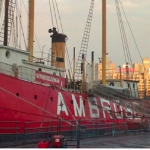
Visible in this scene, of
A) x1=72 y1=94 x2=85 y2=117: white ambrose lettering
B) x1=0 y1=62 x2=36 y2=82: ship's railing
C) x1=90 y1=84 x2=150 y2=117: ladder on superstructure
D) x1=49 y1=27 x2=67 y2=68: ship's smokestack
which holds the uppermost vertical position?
x1=49 y1=27 x2=67 y2=68: ship's smokestack

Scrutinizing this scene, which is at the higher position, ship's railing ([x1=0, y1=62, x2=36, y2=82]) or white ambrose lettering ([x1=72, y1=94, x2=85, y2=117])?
ship's railing ([x1=0, y1=62, x2=36, y2=82])

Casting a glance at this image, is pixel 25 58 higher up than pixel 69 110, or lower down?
higher up

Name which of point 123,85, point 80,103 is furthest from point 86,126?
point 123,85

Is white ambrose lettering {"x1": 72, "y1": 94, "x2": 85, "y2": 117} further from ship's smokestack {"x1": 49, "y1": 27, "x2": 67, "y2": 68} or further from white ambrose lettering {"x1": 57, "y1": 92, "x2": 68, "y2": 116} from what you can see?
ship's smokestack {"x1": 49, "y1": 27, "x2": 67, "y2": 68}

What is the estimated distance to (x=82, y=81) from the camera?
22.2 m

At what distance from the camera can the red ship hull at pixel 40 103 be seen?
15.3m

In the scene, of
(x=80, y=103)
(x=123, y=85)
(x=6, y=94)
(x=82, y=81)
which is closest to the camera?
(x=6, y=94)

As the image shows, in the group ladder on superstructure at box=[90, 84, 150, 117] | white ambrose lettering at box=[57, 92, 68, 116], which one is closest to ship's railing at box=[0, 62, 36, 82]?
white ambrose lettering at box=[57, 92, 68, 116]

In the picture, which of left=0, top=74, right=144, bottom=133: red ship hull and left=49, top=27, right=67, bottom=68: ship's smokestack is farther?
left=49, top=27, right=67, bottom=68: ship's smokestack

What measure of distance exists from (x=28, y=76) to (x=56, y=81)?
2515mm

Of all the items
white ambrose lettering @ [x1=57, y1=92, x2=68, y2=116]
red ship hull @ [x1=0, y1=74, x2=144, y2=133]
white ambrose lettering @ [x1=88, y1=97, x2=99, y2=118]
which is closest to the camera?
red ship hull @ [x1=0, y1=74, x2=144, y2=133]

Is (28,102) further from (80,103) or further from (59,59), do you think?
(59,59)

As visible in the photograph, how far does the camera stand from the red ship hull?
15.3 metres

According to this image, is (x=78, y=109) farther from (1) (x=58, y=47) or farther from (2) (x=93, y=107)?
(1) (x=58, y=47)
